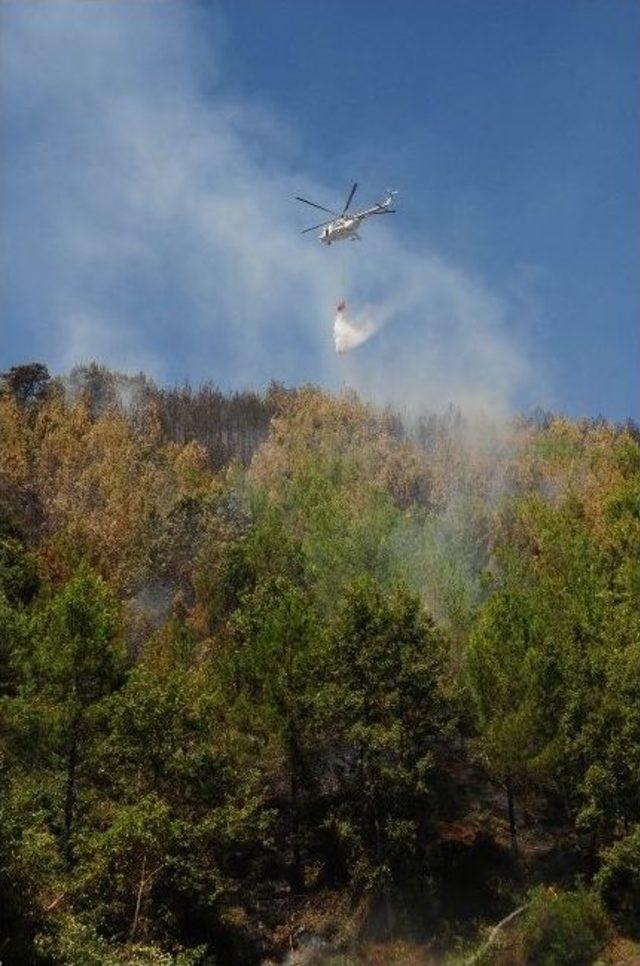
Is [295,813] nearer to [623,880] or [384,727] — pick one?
[384,727]

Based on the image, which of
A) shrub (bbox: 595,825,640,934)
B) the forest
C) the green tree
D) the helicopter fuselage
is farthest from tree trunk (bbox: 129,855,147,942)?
the helicopter fuselage

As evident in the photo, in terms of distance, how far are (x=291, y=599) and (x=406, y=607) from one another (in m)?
3.42

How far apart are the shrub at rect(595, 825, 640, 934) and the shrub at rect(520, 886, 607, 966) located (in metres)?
0.75

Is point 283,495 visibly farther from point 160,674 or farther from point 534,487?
point 160,674

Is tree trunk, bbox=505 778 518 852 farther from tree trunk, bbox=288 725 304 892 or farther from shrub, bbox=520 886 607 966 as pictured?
tree trunk, bbox=288 725 304 892

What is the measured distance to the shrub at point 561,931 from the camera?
2214 centimetres

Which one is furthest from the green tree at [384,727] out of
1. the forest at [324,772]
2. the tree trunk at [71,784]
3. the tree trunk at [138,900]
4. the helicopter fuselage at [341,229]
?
the helicopter fuselage at [341,229]

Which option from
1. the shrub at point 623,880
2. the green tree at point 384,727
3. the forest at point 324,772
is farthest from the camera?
the green tree at point 384,727

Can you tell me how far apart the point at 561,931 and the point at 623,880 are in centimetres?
265

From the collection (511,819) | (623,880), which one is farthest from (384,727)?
(623,880)

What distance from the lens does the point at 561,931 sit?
22.4 meters

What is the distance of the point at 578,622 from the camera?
3059 centimetres

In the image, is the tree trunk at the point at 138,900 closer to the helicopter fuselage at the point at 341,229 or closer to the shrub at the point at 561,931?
the shrub at the point at 561,931

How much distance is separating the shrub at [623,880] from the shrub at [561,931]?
752 mm
